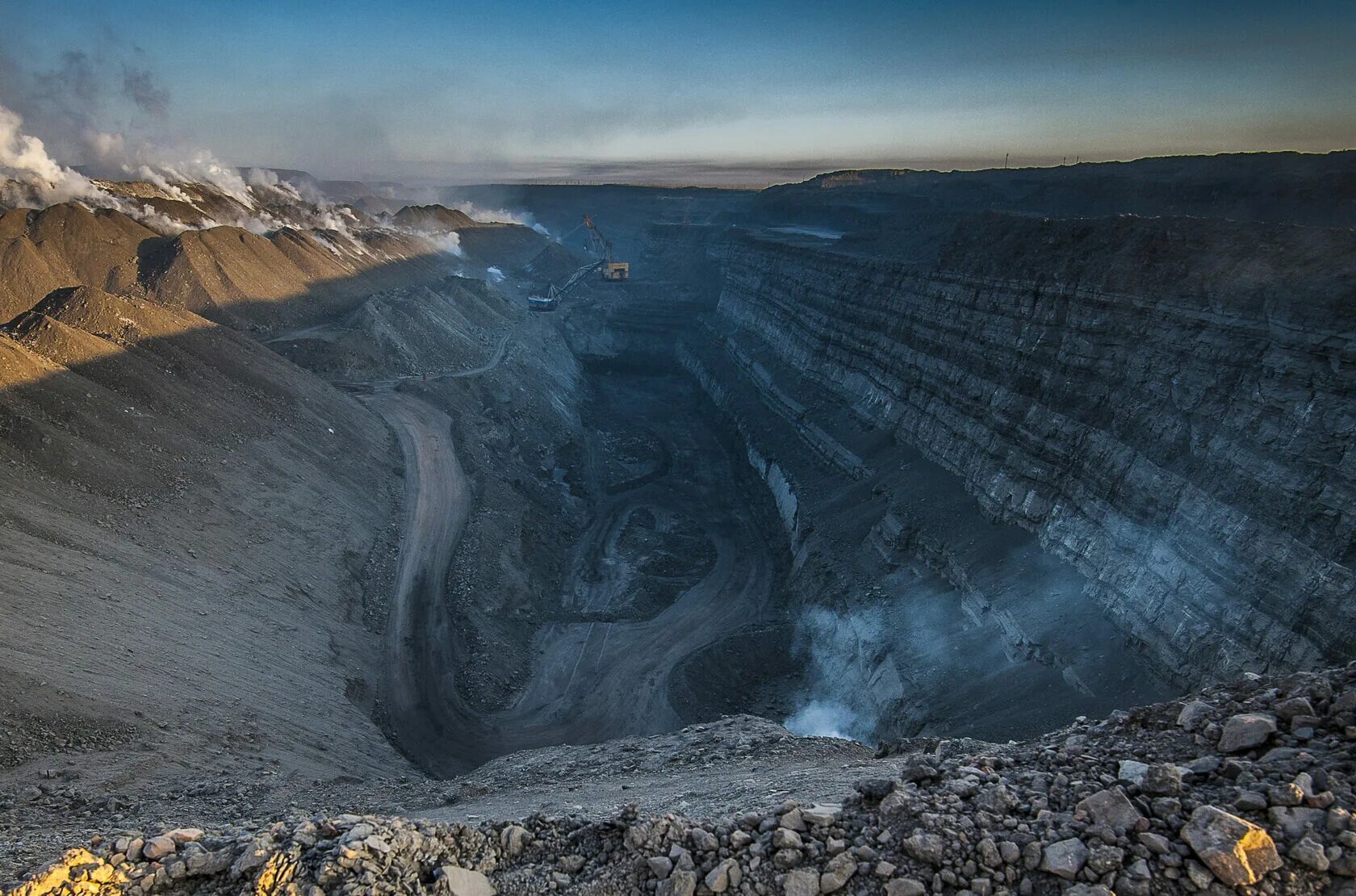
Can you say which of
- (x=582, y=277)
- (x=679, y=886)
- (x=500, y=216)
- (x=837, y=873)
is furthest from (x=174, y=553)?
(x=500, y=216)

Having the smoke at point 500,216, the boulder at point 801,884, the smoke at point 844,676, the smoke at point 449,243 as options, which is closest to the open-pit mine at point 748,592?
the boulder at point 801,884

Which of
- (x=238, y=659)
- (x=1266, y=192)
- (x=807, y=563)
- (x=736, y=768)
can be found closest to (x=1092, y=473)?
(x=807, y=563)

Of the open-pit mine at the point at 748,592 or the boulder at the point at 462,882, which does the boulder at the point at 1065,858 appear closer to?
the open-pit mine at the point at 748,592

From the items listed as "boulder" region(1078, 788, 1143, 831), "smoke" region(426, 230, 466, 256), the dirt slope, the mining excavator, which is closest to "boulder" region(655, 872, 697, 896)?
"boulder" region(1078, 788, 1143, 831)

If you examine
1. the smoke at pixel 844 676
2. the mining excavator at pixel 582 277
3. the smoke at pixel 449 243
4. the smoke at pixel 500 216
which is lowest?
the smoke at pixel 844 676

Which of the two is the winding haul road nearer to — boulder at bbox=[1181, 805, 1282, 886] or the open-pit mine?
the open-pit mine

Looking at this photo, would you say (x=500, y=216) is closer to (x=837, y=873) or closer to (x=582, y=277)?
(x=582, y=277)

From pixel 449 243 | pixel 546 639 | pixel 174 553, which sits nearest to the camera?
pixel 174 553
